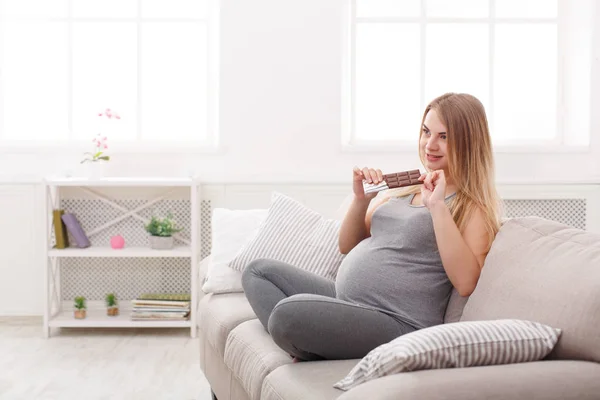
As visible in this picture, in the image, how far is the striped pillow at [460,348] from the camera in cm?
167

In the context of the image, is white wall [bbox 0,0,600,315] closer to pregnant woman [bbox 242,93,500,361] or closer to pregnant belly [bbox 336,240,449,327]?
pregnant woman [bbox 242,93,500,361]

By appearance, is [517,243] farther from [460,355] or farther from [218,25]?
[218,25]

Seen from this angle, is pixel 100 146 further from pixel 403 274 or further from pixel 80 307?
pixel 403 274

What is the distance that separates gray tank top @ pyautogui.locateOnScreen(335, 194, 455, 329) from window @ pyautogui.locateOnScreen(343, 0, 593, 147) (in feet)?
8.25

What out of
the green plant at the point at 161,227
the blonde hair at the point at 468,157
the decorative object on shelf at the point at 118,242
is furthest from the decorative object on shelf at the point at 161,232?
the blonde hair at the point at 468,157

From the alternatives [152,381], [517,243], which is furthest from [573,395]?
[152,381]

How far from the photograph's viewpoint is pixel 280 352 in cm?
232

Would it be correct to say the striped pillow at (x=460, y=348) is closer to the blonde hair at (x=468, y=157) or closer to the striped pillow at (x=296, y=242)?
the blonde hair at (x=468, y=157)

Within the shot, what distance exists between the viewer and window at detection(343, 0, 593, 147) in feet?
16.0

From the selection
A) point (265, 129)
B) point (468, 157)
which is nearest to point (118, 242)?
point (265, 129)

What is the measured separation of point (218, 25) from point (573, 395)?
11.4 ft

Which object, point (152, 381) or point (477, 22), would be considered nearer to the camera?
point (152, 381)

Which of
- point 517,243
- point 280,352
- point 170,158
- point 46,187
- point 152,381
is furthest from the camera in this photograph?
point 170,158

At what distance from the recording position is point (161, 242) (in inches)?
178
